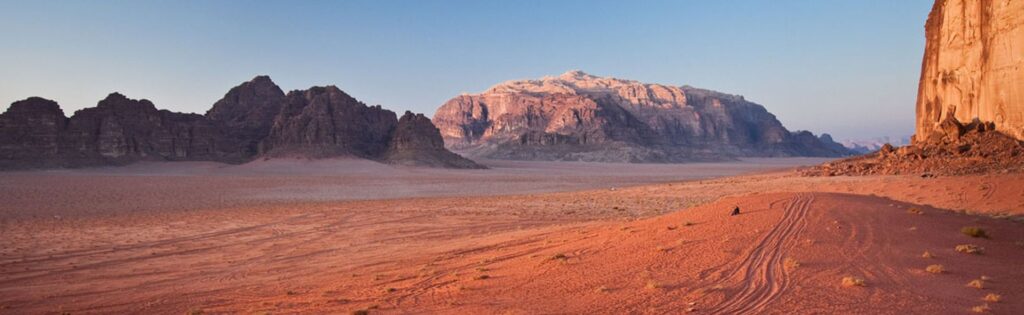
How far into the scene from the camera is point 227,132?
84.1 meters

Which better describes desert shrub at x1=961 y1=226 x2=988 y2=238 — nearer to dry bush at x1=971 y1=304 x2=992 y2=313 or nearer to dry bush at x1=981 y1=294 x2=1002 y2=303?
dry bush at x1=981 y1=294 x2=1002 y2=303

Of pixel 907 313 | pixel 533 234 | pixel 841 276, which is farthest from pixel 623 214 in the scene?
pixel 907 313

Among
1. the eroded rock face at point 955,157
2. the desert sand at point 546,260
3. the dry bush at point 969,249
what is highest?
the eroded rock face at point 955,157

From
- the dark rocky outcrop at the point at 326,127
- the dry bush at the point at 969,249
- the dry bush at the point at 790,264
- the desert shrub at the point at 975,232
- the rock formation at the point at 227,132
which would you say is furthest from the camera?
the dark rocky outcrop at the point at 326,127

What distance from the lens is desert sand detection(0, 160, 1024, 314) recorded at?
749 centimetres

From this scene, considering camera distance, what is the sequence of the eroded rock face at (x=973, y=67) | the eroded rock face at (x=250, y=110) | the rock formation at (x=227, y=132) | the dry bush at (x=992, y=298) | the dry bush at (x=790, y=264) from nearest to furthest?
the dry bush at (x=992, y=298), the dry bush at (x=790, y=264), the eroded rock face at (x=973, y=67), the rock formation at (x=227, y=132), the eroded rock face at (x=250, y=110)

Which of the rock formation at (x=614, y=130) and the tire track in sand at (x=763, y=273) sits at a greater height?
the rock formation at (x=614, y=130)

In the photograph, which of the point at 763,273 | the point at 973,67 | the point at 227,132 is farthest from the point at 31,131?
the point at 973,67

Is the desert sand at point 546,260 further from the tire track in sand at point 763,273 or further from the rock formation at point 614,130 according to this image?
the rock formation at point 614,130

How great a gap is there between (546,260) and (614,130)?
13503cm

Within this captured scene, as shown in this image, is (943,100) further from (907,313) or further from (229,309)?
(229,309)

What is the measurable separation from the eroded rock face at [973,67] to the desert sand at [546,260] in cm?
741

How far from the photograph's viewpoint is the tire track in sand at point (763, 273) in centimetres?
684

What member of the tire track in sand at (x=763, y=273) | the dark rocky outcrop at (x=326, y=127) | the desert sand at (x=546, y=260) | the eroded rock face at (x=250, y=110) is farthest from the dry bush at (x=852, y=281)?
the eroded rock face at (x=250, y=110)
